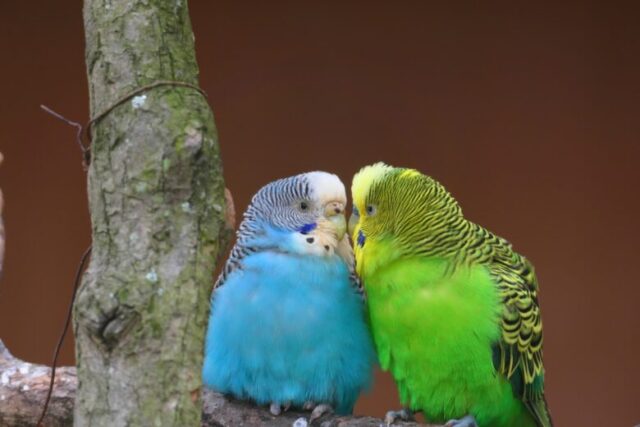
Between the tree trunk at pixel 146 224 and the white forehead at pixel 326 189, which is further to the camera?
the white forehead at pixel 326 189

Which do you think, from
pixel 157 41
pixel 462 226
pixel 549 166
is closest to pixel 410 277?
pixel 462 226

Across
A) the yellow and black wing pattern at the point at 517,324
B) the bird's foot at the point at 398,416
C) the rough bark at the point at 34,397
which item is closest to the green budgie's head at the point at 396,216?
the yellow and black wing pattern at the point at 517,324

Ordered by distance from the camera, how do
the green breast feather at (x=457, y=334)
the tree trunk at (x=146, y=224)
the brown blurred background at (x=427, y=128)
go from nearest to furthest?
the tree trunk at (x=146, y=224) → the green breast feather at (x=457, y=334) → the brown blurred background at (x=427, y=128)

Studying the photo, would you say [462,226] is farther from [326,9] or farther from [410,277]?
[326,9]

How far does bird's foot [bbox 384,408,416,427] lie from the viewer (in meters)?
2.48

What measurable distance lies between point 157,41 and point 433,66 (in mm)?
2490

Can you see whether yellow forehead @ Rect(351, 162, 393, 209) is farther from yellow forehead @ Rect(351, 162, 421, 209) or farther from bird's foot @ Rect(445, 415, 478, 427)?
bird's foot @ Rect(445, 415, 478, 427)

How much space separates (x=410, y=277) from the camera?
2500 mm

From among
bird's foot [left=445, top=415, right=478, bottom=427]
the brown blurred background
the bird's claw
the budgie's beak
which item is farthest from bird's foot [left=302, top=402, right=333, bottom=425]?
the brown blurred background

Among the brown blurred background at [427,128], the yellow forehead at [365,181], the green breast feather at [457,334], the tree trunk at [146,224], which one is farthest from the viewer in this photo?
the brown blurred background at [427,128]

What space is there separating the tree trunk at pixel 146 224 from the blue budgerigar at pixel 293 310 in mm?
796

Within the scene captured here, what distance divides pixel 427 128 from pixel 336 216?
1674 millimetres

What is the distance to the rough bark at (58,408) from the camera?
8.38 ft

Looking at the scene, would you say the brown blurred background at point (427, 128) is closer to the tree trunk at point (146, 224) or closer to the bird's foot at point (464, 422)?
the bird's foot at point (464, 422)
